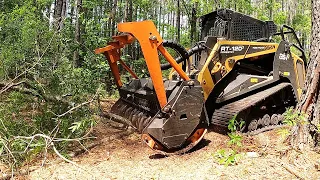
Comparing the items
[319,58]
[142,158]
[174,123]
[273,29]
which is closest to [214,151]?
[174,123]

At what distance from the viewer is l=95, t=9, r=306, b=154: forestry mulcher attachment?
501cm

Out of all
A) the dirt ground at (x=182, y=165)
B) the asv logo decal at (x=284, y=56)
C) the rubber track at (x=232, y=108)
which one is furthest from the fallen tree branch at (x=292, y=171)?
the asv logo decal at (x=284, y=56)

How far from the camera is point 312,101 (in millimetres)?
4555

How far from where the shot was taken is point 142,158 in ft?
16.5

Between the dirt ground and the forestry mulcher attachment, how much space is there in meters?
0.34

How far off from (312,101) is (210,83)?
6.65ft

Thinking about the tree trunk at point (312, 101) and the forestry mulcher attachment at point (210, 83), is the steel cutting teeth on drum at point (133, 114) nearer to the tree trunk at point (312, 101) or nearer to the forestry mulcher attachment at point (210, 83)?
the forestry mulcher attachment at point (210, 83)

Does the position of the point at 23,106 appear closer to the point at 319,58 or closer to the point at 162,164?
the point at 162,164

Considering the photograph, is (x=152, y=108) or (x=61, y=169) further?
(x=152, y=108)

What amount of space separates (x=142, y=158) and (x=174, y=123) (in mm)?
753

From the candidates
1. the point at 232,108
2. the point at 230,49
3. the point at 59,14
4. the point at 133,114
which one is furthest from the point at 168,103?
the point at 59,14

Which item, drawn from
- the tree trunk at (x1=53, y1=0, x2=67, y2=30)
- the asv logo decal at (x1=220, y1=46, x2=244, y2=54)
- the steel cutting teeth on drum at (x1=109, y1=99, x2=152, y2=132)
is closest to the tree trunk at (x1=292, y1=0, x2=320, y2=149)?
the asv logo decal at (x1=220, y1=46, x2=244, y2=54)

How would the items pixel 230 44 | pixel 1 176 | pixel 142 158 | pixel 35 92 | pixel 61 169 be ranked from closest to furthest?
pixel 1 176
pixel 61 169
pixel 142 158
pixel 35 92
pixel 230 44

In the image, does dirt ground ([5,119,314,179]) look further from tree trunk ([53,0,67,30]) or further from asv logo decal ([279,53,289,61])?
tree trunk ([53,0,67,30])
